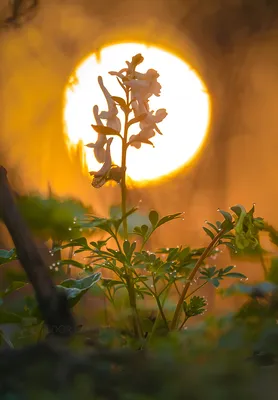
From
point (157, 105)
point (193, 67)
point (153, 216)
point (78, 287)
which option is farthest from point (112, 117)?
point (193, 67)

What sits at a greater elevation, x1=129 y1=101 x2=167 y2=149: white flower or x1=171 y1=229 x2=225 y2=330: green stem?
x1=129 y1=101 x2=167 y2=149: white flower

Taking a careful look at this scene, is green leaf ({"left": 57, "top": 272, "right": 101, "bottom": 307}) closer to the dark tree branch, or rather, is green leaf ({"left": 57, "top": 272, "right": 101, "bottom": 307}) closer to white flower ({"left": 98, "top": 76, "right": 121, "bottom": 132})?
the dark tree branch

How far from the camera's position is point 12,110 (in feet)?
5.86

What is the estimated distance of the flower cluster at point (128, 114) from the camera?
822 millimetres

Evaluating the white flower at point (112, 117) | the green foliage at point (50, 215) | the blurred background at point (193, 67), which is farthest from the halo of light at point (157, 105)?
the white flower at point (112, 117)

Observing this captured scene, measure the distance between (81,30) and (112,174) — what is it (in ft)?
4.00

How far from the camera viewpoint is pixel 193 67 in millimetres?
1880

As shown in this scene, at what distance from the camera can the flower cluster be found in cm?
82

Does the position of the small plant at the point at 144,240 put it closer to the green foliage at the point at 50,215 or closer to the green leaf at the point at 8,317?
the green leaf at the point at 8,317

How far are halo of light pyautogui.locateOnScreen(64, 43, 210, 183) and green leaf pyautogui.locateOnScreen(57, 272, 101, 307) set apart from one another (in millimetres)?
807

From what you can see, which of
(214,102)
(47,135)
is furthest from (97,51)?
(214,102)

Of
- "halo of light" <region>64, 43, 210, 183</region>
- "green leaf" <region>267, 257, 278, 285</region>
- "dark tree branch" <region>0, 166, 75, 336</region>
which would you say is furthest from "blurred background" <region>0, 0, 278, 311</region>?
"dark tree branch" <region>0, 166, 75, 336</region>

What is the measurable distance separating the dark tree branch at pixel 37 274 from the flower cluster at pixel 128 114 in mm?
148

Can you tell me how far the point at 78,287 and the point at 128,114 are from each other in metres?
0.32
